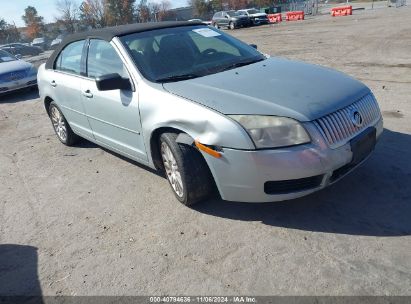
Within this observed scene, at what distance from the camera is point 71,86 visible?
4.95 metres

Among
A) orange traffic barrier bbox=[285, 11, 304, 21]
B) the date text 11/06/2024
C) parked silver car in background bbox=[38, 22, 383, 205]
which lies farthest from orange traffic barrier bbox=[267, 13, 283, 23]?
the date text 11/06/2024

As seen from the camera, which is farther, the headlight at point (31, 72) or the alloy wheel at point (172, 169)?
the headlight at point (31, 72)

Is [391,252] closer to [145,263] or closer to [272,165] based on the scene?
[272,165]

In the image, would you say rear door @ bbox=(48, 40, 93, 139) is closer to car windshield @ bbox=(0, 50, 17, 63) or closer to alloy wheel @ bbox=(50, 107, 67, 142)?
alloy wheel @ bbox=(50, 107, 67, 142)

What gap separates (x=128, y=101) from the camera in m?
3.92

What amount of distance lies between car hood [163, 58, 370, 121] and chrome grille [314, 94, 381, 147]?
2.0 inches

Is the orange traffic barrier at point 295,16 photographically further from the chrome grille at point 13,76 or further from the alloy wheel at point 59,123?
the alloy wheel at point 59,123

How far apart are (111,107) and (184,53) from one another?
967 mm

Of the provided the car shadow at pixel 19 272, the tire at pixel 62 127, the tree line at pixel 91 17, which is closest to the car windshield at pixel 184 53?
the car shadow at pixel 19 272

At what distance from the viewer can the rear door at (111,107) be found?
396 centimetres

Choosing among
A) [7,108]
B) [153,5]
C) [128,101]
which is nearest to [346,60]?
[128,101]

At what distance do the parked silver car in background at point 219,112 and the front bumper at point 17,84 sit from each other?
7.14 m

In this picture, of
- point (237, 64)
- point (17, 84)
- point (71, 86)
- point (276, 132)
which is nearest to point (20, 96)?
point (17, 84)

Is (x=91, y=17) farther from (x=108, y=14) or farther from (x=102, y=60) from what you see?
(x=102, y=60)
